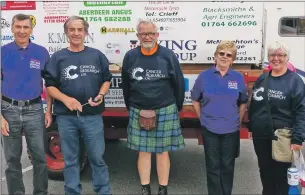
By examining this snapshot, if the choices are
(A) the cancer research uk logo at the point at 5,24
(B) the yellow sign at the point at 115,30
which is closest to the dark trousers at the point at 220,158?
(B) the yellow sign at the point at 115,30

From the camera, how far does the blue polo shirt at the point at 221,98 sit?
146 inches

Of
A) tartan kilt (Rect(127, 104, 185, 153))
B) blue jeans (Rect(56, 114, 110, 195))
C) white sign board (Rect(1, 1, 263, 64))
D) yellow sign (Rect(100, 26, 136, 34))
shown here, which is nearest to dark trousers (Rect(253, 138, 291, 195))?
tartan kilt (Rect(127, 104, 185, 153))

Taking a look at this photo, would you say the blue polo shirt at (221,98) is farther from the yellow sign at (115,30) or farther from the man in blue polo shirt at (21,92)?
the man in blue polo shirt at (21,92)

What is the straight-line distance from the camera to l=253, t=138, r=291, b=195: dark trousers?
3662 millimetres

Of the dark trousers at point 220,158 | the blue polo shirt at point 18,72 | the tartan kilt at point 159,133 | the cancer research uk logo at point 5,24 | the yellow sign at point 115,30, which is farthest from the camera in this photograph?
the cancer research uk logo at point 5,24

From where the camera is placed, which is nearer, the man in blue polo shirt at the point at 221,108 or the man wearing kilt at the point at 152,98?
the man in blue polo shirt at the point at 221,108

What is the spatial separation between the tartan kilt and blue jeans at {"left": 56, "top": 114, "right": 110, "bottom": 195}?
319 mm

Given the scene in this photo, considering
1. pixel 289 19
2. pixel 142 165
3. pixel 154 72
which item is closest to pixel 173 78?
pixel 154 72

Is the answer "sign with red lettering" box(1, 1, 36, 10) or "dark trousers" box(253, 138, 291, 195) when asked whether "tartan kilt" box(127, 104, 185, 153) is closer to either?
"dark trousers" box(253, 138, 291, 195)

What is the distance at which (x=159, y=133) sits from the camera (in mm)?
4012

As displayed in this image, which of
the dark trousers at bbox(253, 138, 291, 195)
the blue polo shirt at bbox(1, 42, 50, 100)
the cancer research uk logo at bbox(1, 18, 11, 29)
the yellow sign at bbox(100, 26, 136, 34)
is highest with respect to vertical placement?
the cancer research uk logo at bbox(1, 18, 11, 29)

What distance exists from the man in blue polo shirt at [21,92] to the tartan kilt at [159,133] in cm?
82

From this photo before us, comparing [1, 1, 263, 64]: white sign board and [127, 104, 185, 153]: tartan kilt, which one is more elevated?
[1, 1, 263, 64]: white sign board

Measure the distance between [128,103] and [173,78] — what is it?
500 millimetres
